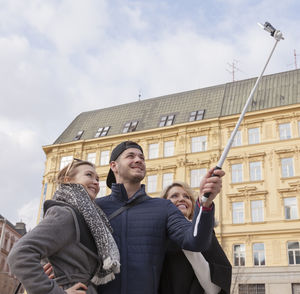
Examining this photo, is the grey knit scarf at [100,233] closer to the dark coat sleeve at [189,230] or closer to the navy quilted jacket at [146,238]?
the navy quilted jacket at [146,238]

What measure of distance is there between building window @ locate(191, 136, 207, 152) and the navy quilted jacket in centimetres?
2841

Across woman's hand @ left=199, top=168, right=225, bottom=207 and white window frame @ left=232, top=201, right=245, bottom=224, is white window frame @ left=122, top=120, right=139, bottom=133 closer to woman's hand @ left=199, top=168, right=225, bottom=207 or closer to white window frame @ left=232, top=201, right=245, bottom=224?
white window frame @ left=232, top=201, right=245, bottom=224

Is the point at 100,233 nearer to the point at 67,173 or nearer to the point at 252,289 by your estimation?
the point at 67,173

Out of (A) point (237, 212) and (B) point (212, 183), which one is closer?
(B) point (212, 183)

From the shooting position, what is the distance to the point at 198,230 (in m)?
3.00

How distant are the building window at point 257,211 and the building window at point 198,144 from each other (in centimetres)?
562

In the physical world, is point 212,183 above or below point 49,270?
above

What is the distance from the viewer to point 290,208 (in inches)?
1081

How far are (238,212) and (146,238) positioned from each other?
2620cm

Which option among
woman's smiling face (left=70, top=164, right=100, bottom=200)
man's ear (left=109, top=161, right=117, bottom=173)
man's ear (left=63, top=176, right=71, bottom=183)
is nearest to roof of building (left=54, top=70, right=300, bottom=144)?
man's ear (left=109, top=161, right=117, bottom=173)

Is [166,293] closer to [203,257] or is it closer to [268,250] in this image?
[203,257]

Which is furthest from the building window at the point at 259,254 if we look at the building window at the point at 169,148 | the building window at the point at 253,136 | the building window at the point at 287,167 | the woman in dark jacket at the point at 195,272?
the woman in dark jacket at the point at 195,272

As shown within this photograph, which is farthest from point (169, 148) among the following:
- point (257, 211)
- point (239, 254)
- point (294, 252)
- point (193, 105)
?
point (294, 252)

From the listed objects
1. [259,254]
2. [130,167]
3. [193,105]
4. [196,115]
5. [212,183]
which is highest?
[193,105]
